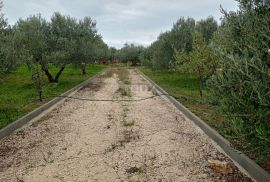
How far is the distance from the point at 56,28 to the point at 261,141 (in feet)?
74.3

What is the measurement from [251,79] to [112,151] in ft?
13.2

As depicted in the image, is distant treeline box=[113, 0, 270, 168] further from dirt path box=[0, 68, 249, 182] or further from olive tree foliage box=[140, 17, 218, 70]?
olive tree foliage box=[140, 17, 218, 70]

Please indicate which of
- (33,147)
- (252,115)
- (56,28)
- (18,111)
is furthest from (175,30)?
(252,115)

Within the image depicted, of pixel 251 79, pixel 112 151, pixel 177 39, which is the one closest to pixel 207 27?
pixel 177 39

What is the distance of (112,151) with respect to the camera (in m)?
7.63

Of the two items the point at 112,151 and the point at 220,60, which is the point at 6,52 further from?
the point at 220,60

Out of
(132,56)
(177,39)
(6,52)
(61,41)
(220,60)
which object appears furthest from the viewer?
(132,56)

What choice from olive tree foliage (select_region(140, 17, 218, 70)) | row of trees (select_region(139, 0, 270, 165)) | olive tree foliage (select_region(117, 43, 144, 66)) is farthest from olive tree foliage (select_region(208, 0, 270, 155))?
olive tree foliage (select_region(117, 43, 144, 66))

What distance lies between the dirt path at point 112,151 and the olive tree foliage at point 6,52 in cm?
225

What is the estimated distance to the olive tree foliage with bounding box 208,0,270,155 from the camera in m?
4.55

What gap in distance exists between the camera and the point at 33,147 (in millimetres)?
8055

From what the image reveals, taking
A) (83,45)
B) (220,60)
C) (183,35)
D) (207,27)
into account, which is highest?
(207,27)

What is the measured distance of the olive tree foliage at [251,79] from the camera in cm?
455

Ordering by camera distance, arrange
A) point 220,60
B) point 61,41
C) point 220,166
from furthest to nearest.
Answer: point 61,41 → point 220,166 → point 220,60
